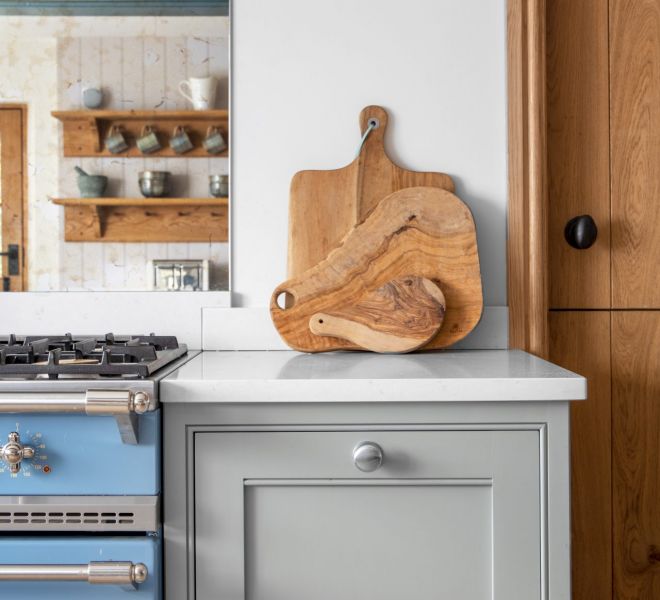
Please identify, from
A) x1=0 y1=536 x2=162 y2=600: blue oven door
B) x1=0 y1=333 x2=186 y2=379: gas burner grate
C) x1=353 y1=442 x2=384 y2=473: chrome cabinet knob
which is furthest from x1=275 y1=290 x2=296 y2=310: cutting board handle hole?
x1=0 y1=536 x2=162 y2=600: blue oven door

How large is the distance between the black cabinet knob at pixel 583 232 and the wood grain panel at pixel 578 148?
1.2 inches

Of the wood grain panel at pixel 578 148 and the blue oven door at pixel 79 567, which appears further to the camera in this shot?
the wood grain panel at pixel 578 148

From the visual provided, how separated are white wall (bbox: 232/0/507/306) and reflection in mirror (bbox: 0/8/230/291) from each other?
7cm

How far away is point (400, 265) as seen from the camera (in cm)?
155

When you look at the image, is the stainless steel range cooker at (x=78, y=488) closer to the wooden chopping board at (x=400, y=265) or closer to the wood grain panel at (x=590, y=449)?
the wooden chopping board at (x=400, y=265)

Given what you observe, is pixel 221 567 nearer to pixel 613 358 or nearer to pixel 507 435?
pixel 507 435

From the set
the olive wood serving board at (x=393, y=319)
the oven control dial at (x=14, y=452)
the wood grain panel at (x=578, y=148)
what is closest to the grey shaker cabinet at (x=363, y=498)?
the oven control dial at (x=14, y=452)

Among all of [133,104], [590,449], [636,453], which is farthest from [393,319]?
[133,104]

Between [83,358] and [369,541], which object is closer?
[369,541]

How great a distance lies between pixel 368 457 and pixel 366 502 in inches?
3.4

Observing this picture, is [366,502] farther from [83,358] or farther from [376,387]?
[83,358]

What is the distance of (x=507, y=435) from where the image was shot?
1.14 metres

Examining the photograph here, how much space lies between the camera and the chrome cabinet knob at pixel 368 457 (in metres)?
1.11

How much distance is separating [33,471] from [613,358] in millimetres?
1318
